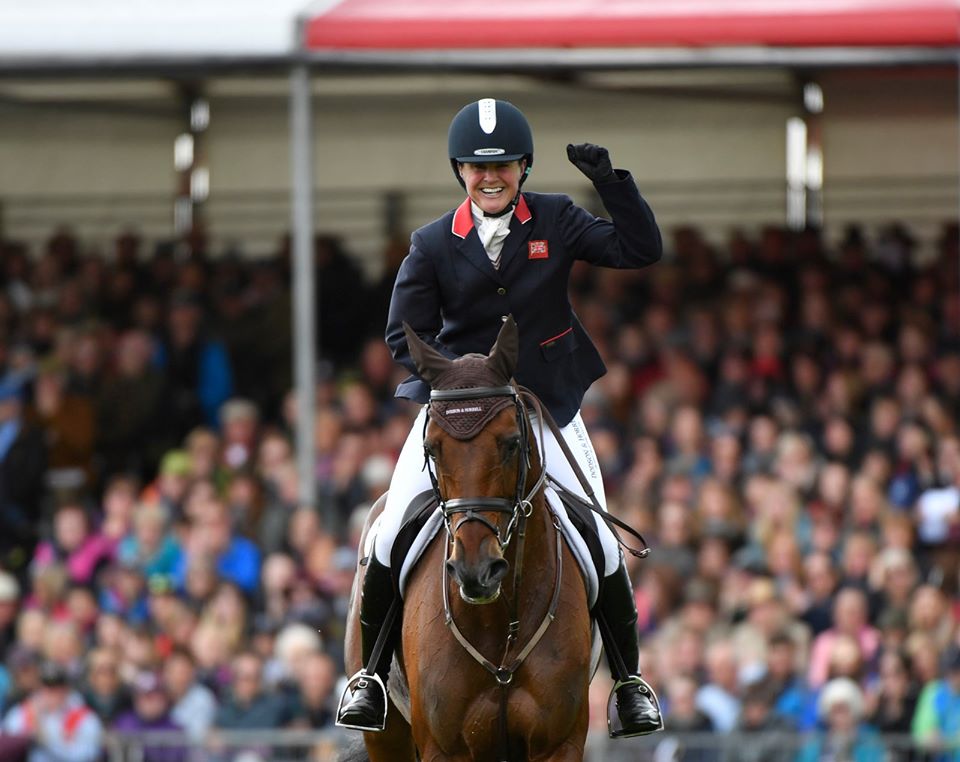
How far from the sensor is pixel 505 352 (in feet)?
22.1

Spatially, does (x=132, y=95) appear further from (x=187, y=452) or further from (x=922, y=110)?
(x=922, y=110)

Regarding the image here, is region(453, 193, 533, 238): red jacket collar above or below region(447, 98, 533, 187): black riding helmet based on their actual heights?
below

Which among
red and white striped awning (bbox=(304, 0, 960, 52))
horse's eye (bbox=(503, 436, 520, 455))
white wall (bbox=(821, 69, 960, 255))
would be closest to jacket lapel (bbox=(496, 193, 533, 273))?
horse's eye (bbox=(503, 436, 520, 455))

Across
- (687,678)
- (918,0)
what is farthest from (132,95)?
(687,678)

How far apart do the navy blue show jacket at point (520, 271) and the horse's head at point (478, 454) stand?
440 millimetres

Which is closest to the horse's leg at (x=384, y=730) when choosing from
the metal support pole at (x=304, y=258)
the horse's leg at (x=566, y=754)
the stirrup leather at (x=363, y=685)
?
the stirrup leather at (x=363, y=685)

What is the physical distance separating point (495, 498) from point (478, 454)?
0.15m

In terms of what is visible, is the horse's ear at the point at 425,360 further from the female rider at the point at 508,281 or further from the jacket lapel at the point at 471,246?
the jacket lapel at the point at 471,246

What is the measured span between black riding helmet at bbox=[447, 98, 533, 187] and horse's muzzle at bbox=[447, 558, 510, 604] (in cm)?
154

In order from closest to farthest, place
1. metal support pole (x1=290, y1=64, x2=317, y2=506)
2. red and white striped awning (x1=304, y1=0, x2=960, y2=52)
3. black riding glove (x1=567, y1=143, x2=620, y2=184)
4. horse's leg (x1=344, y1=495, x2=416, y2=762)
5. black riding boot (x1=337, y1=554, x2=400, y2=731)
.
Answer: black riding glove (x1=567, y1=143, x2=620, y2=184), black riding boot (x1=337, y1=554, x2=400, y2=731), horse's leg (x1=344, y1=495, x2=416, y2=762), red and white striped awning (x1=304, y1=0, x2=960, y2=52), metal support pole (x1=290, y1=64, x2=317, y2=506)

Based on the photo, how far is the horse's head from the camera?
6391 mm

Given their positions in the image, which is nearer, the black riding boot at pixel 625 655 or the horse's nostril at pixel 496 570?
the horse's nostril at pixel 496 570

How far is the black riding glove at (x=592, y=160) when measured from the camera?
700 centimetres

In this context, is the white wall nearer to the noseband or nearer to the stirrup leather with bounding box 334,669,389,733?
the stirrup leather with bounding box 334,669,389,733
